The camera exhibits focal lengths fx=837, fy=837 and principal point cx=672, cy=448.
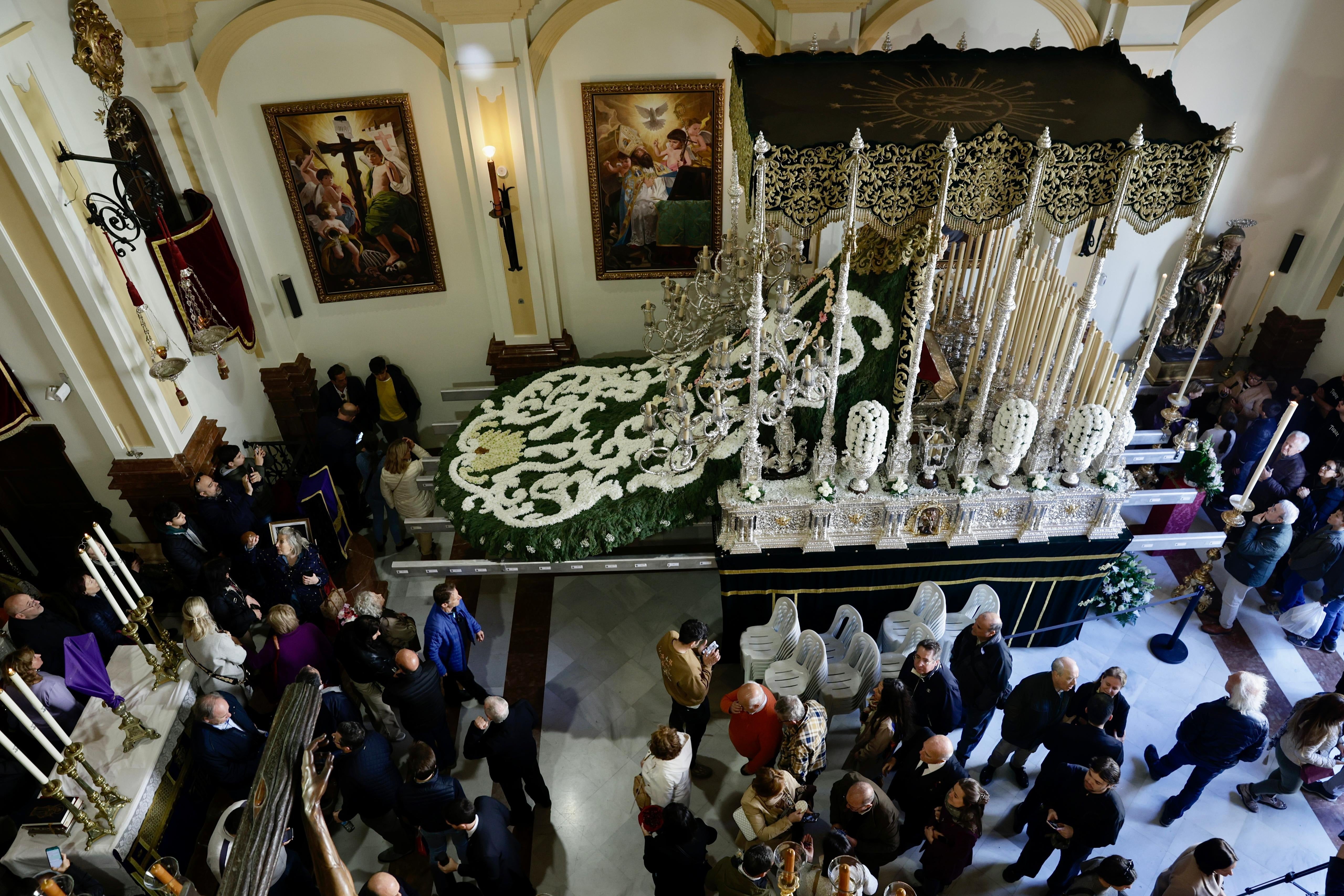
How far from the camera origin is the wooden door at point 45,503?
671cm

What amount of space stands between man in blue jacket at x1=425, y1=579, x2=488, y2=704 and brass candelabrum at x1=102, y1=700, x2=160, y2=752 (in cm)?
166

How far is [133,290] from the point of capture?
20.3 ft

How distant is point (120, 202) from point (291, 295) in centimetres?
212

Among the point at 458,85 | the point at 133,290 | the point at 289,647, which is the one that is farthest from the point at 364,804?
the point at 458,85

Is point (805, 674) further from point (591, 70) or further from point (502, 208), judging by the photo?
point (591, 70)

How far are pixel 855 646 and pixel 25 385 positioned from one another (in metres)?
6.42

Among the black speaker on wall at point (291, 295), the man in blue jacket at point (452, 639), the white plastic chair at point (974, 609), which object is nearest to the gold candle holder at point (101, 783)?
the man in blue jacket at point (452, 639)

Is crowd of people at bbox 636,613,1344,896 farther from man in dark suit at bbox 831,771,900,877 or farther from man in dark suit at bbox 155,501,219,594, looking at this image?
man in dark suit at bbox 155,501,219,594

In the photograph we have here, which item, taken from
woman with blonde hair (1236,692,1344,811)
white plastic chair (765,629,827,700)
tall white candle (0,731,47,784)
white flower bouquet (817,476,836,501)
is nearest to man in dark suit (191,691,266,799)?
tall white candle (0,731,47,784)

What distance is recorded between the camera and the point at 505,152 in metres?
7.55

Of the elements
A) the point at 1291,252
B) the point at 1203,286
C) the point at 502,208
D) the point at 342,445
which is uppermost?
the point at 502,208

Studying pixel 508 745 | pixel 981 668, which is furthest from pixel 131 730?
pixel 981 668

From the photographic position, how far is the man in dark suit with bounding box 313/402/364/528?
762cm

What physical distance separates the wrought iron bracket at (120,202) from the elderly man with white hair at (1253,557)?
850 cm
